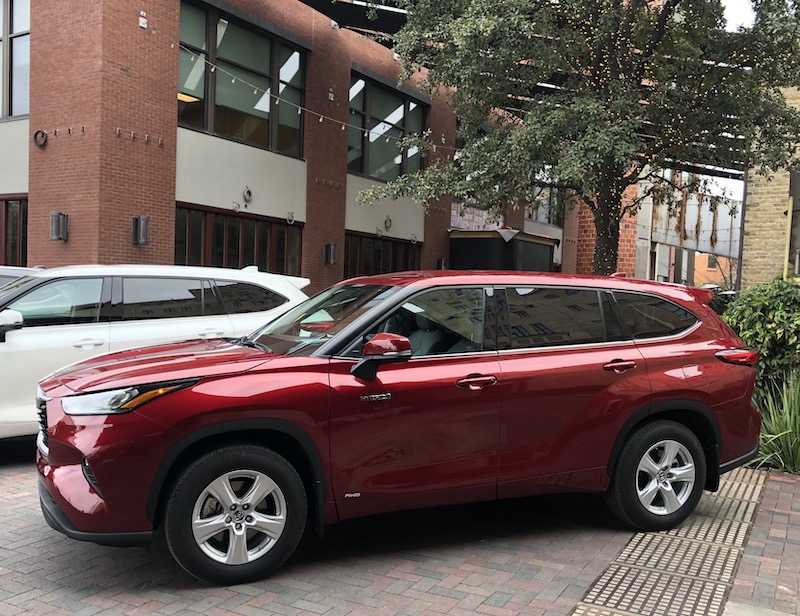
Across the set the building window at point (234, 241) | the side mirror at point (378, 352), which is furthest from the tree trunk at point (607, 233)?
the side mirror at point (378, 352)

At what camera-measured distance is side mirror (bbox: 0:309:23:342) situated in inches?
222

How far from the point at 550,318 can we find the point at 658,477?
1.28m

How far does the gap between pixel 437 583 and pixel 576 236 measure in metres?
30.1

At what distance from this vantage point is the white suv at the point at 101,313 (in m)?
5.82

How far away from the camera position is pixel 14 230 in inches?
545

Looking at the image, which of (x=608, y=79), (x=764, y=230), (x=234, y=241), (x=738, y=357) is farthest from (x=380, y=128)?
(x=738, y=357)

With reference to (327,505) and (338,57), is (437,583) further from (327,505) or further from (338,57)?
(338,57)

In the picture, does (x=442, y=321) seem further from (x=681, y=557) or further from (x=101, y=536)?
(x=101, y=536)

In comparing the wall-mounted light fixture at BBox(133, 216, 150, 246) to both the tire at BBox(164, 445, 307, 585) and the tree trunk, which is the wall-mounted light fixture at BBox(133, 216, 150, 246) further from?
the tire at BBox(164, 445, 307, 585)

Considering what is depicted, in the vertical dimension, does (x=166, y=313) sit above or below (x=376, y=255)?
below

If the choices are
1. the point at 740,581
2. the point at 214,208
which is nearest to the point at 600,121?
the point at 214,208

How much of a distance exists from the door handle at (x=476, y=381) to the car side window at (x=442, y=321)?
19 centimetres

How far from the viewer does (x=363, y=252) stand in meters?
19.7

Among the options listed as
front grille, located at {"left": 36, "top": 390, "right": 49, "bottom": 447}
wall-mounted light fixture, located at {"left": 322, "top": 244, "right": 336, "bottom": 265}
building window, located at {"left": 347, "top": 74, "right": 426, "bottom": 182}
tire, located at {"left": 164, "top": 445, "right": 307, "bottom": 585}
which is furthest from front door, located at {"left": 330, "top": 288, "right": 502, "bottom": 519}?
building window, located at {"left": 347, "top": 74, "right": 426, "bottom": 182}
